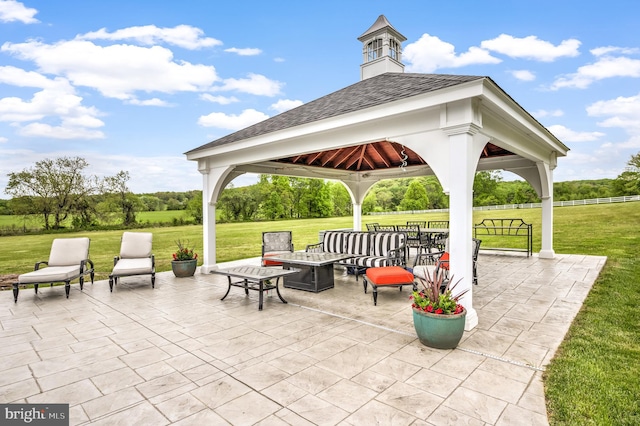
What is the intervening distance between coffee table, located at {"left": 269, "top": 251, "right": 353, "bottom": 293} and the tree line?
2008 cm

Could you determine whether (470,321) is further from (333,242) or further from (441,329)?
(333,242)

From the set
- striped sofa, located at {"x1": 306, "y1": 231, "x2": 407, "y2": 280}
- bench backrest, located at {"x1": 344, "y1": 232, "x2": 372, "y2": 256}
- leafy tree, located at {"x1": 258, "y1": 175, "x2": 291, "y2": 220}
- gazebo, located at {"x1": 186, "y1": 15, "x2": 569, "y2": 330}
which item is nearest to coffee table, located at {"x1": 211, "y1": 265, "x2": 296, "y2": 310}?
striped sofa, located at {"x1": 306, "y1": 231, "x2": 407, "y2": 280}

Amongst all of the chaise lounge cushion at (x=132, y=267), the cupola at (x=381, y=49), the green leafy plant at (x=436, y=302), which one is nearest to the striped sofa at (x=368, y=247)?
the green leafy plant at (x=436, y=302)

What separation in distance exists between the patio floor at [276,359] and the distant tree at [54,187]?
64.3ft

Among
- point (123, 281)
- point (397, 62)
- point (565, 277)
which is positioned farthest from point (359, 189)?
point (123, 281)

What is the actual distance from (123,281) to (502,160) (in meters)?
10.2

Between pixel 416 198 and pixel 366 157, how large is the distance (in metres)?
28.4

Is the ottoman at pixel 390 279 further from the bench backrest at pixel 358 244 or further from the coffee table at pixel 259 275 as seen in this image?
the bench backrest at pixel 358 244

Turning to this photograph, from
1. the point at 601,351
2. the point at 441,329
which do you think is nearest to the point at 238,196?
the point at 441,329

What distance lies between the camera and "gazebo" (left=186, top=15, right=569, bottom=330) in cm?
402

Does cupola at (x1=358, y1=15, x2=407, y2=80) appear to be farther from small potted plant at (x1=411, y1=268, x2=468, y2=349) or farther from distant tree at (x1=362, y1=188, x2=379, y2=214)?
distant tree at (x1=362, y1=188, x2=379, y2=214)

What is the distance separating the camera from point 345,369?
305 centimetres

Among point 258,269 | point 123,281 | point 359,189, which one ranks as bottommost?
point 123,281

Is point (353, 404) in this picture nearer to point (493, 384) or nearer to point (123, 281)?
point (493, 384)
